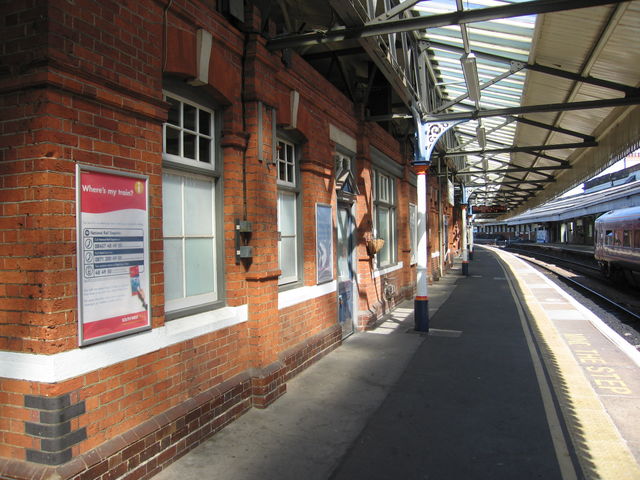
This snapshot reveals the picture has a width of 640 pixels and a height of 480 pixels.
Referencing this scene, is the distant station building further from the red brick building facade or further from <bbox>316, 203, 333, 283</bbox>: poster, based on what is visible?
the red brick building facade

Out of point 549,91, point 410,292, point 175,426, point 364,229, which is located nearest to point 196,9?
point 175,426

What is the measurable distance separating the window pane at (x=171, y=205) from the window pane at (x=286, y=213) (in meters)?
2.12

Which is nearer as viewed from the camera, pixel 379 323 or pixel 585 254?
pixel 379 323

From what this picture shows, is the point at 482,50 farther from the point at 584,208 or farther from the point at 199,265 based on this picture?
the point at 584,208

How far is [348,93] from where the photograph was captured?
29.4 ft

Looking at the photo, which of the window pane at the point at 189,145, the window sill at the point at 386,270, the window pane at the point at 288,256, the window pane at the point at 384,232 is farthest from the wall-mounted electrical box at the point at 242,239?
the window pane at the point at 384,232

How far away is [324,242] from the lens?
290 inches

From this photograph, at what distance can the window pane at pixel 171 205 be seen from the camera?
414 cm

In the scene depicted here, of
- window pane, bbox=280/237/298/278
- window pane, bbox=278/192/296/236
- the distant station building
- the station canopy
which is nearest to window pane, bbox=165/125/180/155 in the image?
the station canopy

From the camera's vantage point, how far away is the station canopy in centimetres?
510

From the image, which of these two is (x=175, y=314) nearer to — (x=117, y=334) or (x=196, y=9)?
(x=117, y=334)

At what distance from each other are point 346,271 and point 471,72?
13.2ft

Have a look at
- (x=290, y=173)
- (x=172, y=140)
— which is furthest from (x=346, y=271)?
(x=172, y=140)

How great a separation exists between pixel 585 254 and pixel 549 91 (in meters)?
25.2
